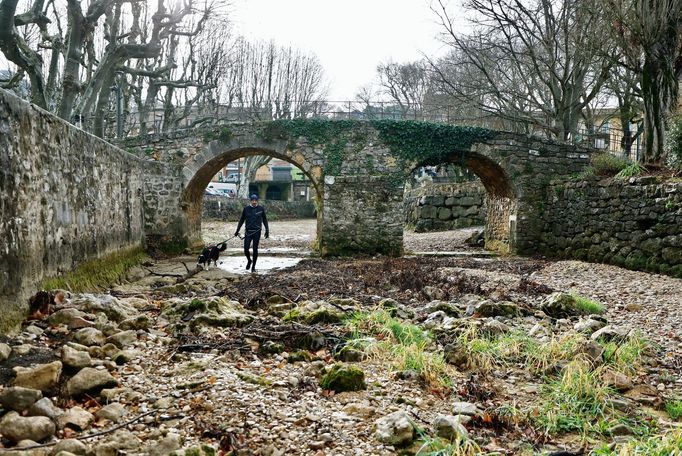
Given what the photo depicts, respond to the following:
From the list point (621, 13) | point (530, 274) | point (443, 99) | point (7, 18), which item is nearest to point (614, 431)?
point (530, 274)

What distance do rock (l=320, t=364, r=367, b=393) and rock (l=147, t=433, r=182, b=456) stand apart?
1.21 metres

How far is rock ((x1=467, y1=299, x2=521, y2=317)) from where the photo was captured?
6.10m

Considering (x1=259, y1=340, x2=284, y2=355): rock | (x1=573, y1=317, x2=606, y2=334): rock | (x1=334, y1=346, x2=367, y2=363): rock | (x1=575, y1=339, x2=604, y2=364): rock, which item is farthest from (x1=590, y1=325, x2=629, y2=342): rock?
(x1=259, y1=340, x2=284, y2=355): rock

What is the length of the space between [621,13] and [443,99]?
62.6 feet

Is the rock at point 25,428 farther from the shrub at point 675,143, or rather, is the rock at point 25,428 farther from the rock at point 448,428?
the shrub at point 675,143

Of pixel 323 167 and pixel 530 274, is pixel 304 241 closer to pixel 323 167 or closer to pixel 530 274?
pixel 323 167

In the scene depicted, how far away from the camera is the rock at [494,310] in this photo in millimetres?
6098

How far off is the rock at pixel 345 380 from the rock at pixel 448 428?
30.3 inches

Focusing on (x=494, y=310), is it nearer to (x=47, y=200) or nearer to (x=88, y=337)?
(x=88, y=337)

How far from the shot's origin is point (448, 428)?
2.94 meters

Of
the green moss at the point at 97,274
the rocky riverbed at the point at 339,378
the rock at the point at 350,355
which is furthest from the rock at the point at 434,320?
the green moss at the point at 97,274

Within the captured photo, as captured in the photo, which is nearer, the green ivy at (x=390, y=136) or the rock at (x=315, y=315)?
the rock at (x=315, y=315)

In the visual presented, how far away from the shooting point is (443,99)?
29219 mm

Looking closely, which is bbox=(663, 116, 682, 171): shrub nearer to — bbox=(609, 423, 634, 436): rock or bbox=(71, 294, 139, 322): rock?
bbox=(609, 423, 634, 436): rock
